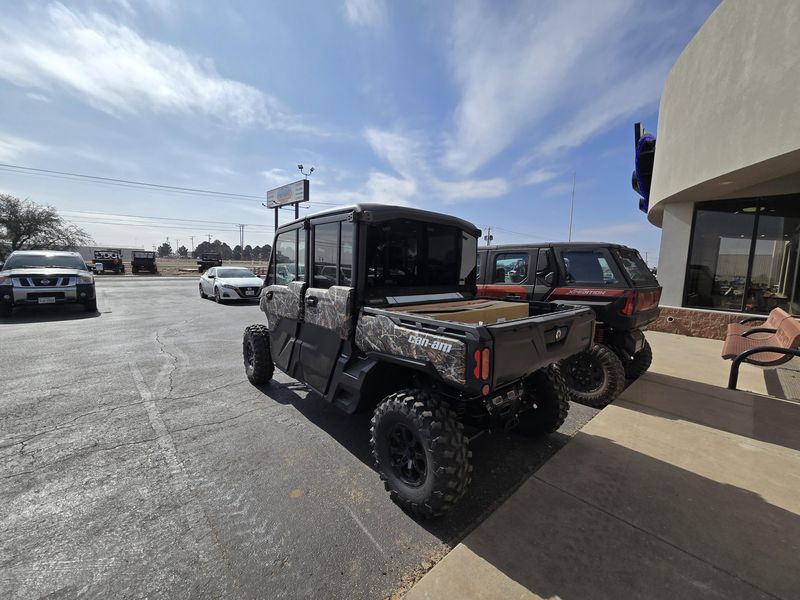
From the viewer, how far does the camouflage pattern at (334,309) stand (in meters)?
2.92

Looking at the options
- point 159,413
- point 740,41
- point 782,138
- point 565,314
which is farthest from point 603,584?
point 740,41

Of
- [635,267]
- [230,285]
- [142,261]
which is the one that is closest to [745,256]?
[635,267]

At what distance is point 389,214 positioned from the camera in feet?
9.79

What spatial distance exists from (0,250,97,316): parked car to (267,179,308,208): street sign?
23.4 m

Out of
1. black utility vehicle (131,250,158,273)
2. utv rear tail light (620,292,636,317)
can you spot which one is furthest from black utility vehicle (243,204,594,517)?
black utility vehicle (131,250,158,273)

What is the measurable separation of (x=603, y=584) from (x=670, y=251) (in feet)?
34.3

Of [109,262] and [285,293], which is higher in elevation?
[109,262]

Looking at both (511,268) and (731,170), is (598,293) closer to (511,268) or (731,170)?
(511,268)

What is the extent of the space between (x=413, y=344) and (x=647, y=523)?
6.52 feet

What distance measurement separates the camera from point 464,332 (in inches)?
83.1

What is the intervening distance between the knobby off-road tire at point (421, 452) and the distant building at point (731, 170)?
7.69m

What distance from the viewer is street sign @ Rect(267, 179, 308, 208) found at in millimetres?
32059

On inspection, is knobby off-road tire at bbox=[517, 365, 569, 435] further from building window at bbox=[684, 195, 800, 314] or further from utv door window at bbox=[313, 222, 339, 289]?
building window at bbox=[684, 195, 800, 314]

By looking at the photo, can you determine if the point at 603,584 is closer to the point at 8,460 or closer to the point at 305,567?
the point at 305,567
